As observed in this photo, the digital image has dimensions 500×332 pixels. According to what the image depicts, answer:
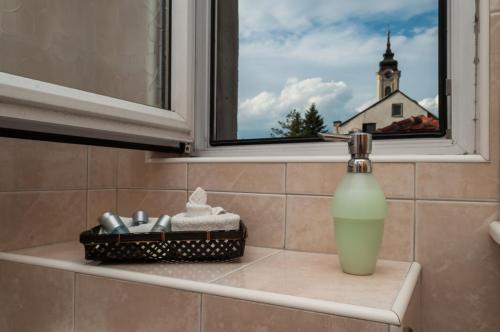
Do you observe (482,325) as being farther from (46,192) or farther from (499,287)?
(46,192)

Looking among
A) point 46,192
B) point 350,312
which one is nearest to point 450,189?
point 350,312

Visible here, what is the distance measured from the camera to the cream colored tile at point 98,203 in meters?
1.12

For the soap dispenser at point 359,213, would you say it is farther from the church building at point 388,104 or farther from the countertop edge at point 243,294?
the church building at point 388,104


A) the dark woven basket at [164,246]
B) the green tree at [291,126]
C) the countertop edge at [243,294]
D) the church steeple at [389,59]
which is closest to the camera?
the countertop edge at [243,294]

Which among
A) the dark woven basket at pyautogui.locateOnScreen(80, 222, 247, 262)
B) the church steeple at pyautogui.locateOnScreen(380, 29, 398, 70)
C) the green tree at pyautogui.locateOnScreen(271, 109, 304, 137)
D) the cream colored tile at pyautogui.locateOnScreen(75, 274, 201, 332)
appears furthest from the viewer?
the green tree at pyautogui.locateOnScreen(271, 109, 304, 137)

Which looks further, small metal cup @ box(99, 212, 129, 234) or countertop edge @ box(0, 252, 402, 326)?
small metal cup @ box(99, 212, 129, 234)

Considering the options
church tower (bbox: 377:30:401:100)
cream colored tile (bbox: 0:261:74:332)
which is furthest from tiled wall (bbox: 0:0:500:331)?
church tower (bbox: 377:30:401:100)

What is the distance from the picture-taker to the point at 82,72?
960 millimetres

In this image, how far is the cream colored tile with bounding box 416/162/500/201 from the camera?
76 centimetres

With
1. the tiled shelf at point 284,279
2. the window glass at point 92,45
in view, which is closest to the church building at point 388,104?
the tiled shelf at point 284,279

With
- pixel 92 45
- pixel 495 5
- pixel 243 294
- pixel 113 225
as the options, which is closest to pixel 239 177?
pixel 113 225

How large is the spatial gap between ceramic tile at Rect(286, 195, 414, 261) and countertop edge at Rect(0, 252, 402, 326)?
0.18 m

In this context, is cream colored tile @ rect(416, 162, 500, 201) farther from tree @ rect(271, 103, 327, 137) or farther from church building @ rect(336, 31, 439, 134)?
tree @ rect(271, 103, 327, 137)

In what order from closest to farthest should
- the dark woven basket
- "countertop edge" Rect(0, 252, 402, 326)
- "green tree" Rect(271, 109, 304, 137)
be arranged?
"countertop edge" Rect(0, 252, 402, 326) < the dark woven basket < "green tree" Rect(271, 109, 304, 137)
